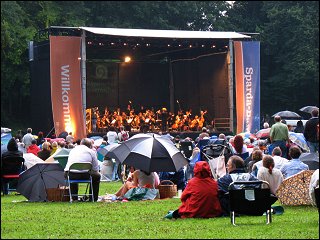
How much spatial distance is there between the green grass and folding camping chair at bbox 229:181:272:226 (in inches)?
7.8

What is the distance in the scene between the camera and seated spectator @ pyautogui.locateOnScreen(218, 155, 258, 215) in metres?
12.0

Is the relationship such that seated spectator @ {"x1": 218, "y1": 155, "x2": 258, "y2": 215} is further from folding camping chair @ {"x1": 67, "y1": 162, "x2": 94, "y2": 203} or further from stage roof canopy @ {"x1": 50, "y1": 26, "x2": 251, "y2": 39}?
stage roof canopy @ {"x1": 50, "y1": 26, "x2": 251, "y2": 39}

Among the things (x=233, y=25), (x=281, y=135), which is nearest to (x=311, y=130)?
(x=281, y=135)

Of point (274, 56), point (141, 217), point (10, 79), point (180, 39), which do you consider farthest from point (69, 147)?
point (274, 56)

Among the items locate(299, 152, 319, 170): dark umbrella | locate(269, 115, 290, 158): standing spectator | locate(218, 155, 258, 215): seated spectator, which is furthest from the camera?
locate(269, 115, 290, 158): standing spectator

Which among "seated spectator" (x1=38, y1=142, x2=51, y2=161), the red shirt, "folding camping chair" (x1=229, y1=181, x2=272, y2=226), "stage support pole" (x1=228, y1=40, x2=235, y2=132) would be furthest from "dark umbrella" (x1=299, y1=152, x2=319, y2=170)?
"stage support pole" (x1=228, y1=40, x2=235, y2=132)

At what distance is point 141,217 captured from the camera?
1280 centimetres

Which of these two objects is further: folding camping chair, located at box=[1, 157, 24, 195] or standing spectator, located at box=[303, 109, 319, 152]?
standing spectator, located at box=[303, 109, 319, 152]

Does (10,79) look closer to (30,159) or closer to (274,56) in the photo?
(274,56)

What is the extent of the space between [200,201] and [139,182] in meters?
4.13

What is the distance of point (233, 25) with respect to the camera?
55.0 metres

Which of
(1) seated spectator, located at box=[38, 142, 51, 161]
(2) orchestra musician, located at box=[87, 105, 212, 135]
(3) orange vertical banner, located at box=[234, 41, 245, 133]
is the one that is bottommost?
(1) seated spectator, located at box=[38, 142, 51, 161]

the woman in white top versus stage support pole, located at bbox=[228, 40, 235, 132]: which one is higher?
stage support pole, located at bbox=[228, 40, 235, 132]

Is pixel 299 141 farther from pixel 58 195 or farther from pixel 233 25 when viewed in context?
pixel 233 25
